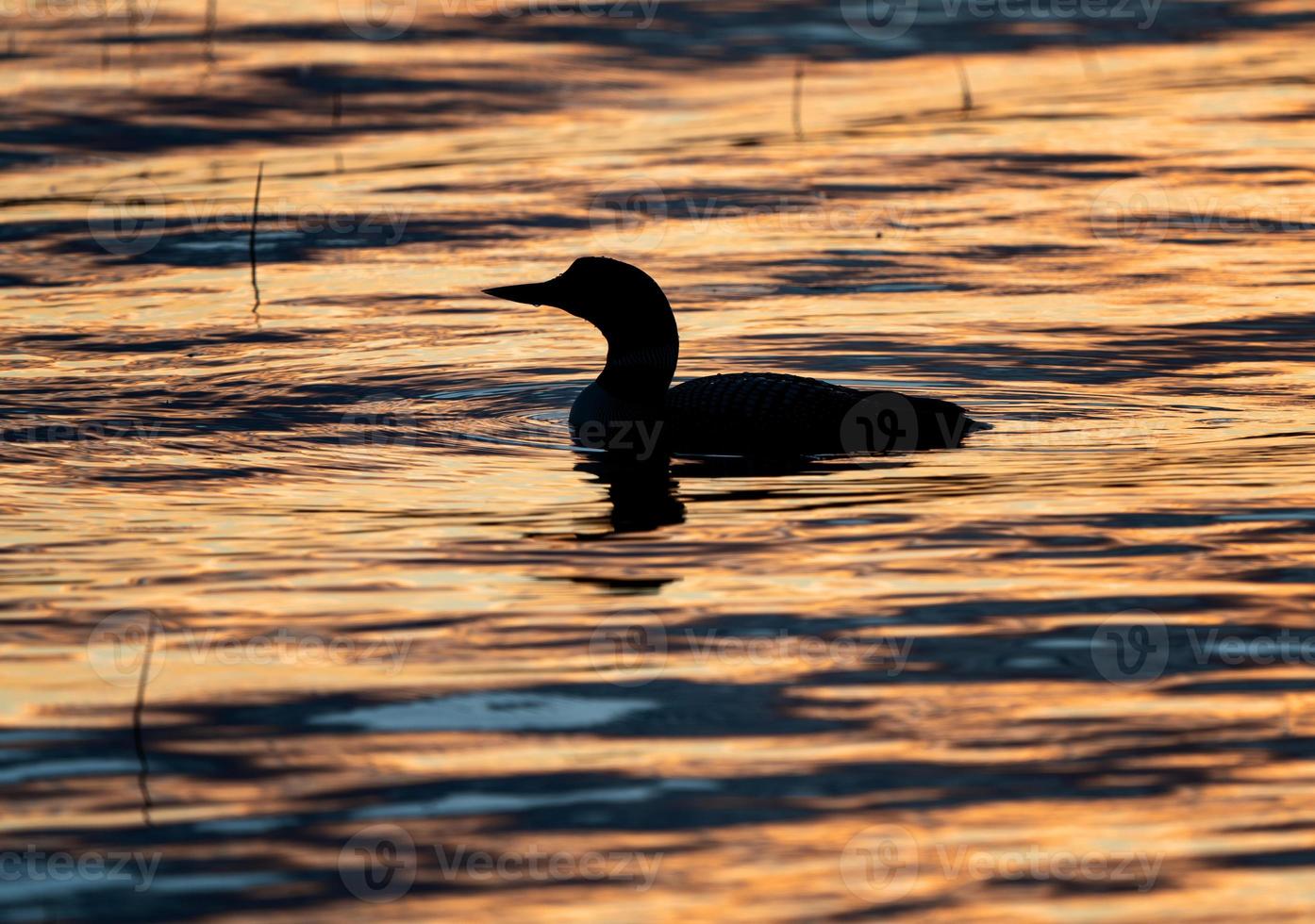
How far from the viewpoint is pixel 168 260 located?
1193 centimetres

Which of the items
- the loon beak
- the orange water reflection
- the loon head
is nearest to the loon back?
the orange water reflection

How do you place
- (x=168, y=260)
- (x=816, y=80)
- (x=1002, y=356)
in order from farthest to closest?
(x=816, y=80) < (x=168, y=260) < (x=1002, y=356)

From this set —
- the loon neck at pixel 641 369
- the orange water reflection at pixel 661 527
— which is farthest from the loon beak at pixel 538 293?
the orange water reflection at pixel 661 527

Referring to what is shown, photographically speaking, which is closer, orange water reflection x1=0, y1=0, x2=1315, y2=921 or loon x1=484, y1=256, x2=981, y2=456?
orange water reflection x1=0, y1=0, x2=1315, y2=921

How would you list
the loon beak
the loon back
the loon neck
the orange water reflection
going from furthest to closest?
the loon beak, the loon neck, the loon back, the orange water reflection

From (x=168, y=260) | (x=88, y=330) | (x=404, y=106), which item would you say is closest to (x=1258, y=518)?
(x=88, y=330)

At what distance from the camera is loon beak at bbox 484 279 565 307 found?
8555mm

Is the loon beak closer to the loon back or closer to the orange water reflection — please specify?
the orange water reflection

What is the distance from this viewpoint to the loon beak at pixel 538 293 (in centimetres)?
855

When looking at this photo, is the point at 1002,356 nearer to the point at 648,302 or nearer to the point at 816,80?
the point at 648,302

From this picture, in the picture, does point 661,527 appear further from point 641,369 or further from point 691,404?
point 641,369

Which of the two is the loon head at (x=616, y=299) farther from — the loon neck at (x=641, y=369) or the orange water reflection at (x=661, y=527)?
the orange water reflection at (x=661, y=527)

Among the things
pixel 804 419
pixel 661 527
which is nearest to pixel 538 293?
pixel 804 419

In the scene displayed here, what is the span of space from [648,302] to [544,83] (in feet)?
27.9
